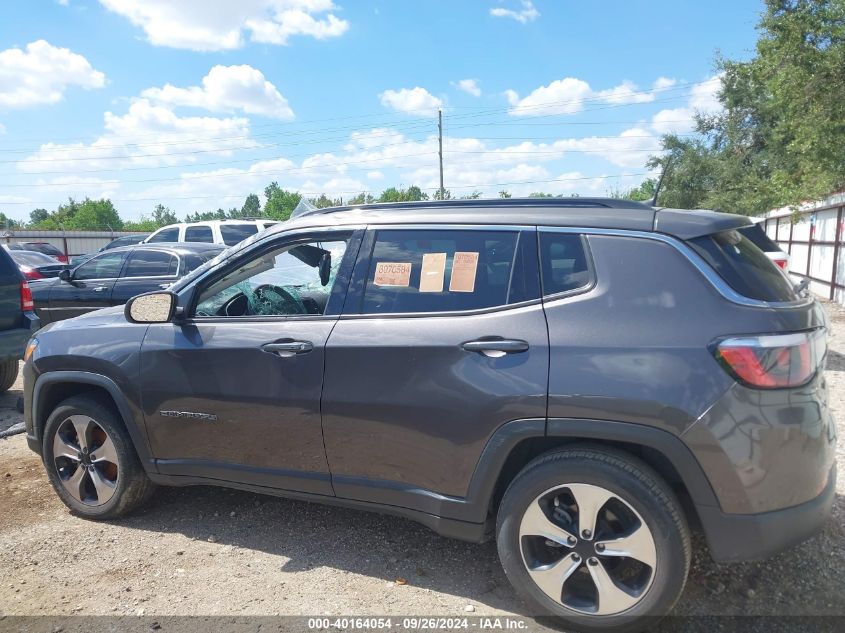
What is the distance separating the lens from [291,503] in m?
4.05

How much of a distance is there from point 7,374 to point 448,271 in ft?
20.1

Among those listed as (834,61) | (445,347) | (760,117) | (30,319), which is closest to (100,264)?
(30,319)

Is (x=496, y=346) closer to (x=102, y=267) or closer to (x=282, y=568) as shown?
(x=282, y=568)

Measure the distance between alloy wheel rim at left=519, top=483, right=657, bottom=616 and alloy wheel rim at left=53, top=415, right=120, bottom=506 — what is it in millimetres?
2590

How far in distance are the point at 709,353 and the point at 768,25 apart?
607 inches

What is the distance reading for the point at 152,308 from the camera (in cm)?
346

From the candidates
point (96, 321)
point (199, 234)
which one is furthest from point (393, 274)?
point (199, 234)

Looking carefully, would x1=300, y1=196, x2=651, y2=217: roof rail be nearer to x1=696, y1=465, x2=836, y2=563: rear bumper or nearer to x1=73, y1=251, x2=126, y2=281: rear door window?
x1=696, y1=465, x2=836, y2=563: rear bumper

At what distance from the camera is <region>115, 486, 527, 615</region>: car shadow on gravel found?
314 cm

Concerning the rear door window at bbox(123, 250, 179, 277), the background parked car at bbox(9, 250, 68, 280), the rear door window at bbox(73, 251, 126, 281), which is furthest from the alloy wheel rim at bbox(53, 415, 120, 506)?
the background parked car at bbox(9, 250, 68, 280)

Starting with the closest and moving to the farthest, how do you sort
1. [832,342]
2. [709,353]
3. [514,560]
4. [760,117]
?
[709,353], [514,560], [832,342], [760,117]

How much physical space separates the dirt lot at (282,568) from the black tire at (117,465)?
109 mm

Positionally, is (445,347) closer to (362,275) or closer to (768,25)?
(362,275)

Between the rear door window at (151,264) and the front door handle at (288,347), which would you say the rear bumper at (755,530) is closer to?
the front door handle at (288,347)
